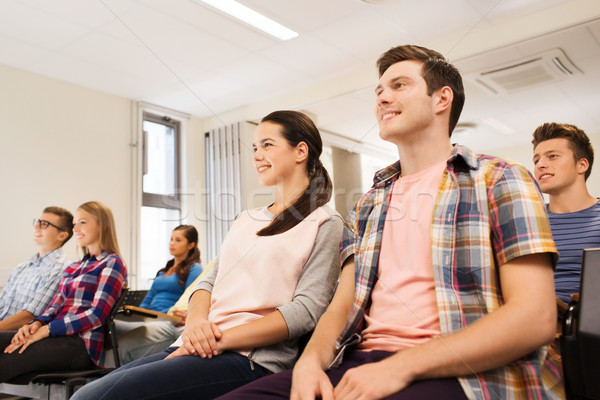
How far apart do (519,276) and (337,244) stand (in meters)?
0.45

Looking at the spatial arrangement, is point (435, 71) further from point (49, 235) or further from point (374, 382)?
point (49, 235)

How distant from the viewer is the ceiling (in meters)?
2.58

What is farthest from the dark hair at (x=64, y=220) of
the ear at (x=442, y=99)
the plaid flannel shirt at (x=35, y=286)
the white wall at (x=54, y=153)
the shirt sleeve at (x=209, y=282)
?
the ear at (x=442, y=99)

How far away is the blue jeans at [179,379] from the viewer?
880 mm

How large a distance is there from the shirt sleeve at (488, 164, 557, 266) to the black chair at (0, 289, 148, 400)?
148cm

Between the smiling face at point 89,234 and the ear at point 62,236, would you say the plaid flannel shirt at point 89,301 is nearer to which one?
the smiling face at point 89,234

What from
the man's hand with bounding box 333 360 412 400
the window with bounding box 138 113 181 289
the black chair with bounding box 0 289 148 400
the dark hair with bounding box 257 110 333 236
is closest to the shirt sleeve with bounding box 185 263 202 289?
the black chair with bounding box 0 289 148 400

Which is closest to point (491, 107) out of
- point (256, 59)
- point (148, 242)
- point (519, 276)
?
point (519, 276)

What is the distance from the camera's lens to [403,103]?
0.96m

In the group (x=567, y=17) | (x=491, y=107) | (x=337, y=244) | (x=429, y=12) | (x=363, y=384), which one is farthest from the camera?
(x=429, y=12)

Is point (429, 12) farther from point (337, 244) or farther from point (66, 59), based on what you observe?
point (66, 59)

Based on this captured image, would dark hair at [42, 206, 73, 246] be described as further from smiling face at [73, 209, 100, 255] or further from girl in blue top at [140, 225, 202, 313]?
girl in blue top at [140, 225, 202, 313]

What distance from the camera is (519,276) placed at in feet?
2.32

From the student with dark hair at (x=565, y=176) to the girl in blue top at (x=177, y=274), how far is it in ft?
6.35
